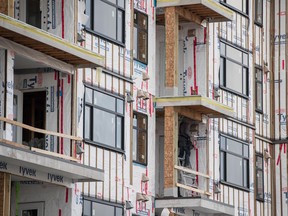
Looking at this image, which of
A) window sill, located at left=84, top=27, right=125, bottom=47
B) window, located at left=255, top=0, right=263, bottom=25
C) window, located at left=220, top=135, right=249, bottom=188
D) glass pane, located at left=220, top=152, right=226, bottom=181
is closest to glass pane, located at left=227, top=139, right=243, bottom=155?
window, located at left=220, top=135, right=249, bottom=188

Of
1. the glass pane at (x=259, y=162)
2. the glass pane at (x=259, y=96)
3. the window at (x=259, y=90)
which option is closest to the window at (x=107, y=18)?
the window at (x=259, y=90)

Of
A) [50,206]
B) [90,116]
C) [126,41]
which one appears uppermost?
[126,41]

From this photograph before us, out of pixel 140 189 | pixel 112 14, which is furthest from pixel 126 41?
pixel 140 189

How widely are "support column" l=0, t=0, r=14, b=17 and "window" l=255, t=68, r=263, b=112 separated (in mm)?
18541

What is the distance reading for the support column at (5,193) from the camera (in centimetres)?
3522

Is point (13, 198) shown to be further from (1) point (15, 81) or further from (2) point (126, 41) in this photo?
(2) point (126, 41)

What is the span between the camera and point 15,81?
39.1m

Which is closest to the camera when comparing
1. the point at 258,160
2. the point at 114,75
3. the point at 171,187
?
the point at 114,75

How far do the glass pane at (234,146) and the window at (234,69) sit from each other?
1933 millimetres

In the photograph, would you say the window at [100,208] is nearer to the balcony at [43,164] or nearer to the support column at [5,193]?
the balcony at [43,164]

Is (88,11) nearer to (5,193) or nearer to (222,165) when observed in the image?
(5,193)

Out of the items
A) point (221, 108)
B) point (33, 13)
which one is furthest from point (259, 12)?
point (33, 13)

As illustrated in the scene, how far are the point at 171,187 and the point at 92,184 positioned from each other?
16.2 ft

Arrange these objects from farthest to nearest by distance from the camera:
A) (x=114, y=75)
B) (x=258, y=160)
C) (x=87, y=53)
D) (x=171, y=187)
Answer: (x=258, y=160), (x=171, y=187), (x=114, y=75), (x=87, y=53)
